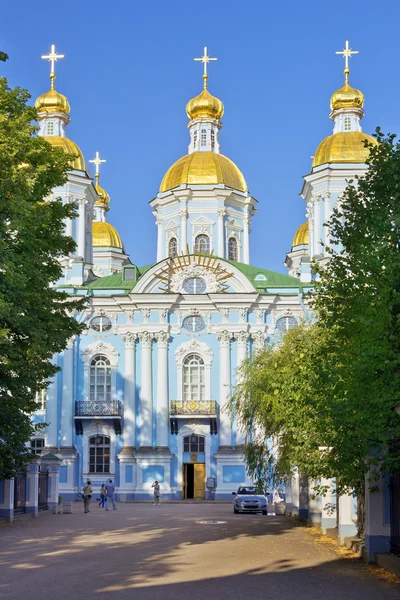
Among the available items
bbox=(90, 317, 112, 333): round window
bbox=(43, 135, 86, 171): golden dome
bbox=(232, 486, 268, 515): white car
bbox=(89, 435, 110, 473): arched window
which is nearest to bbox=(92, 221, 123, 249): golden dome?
bbox=(43, 135, 86, 171): golden dome

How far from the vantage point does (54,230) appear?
2289cm

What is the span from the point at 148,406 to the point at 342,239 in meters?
32.0

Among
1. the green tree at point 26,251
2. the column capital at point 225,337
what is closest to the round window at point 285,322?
the column capital at point 225,337

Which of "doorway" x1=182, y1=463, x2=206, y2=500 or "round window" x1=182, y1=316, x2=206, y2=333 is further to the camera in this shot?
"round window" x1=182, y1=316, x2=206, y2=333

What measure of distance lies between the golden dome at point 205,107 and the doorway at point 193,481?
815 inches

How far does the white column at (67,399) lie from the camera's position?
4781 centimetres

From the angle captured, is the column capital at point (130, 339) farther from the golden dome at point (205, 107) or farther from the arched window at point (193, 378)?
the golden dome at point (205, 107)

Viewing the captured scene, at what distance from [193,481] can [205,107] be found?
71.5 feet

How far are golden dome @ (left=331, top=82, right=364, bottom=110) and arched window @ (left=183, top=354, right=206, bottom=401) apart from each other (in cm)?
1506

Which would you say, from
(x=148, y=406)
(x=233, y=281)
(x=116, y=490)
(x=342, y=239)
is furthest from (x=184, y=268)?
(x=342, y=239)

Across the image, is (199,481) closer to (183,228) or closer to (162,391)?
(162,391)

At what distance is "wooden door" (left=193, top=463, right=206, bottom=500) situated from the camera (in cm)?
4766

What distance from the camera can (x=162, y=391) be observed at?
47812 millimetres

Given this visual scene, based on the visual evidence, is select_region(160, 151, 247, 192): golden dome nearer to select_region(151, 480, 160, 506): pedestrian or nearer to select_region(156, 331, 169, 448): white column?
select_region(156, 331, 169, 448): white column
